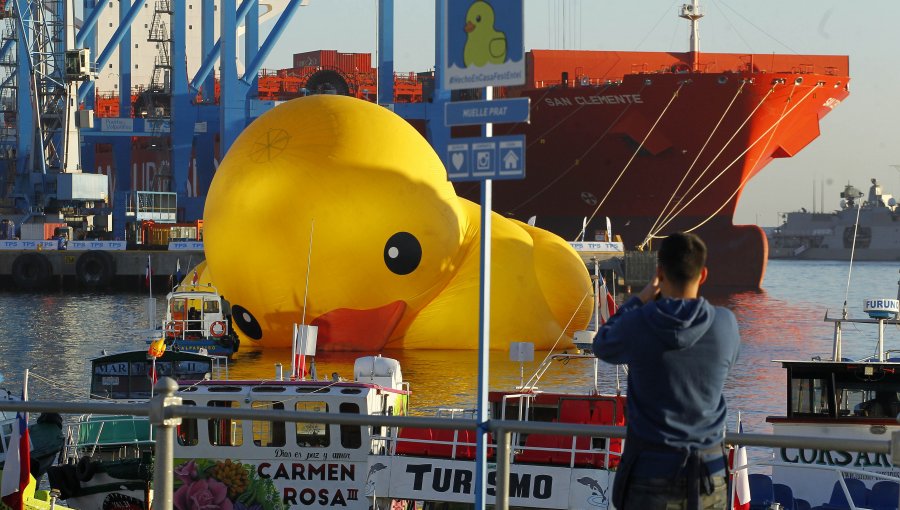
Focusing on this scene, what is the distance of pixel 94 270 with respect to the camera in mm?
61688

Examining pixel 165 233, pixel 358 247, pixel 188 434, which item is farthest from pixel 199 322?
pixel 165 233

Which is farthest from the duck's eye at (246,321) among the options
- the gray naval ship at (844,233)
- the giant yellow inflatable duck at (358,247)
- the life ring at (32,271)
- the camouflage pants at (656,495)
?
the gray naval ship at (844,233)

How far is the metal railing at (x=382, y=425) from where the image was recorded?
5820 millimetres

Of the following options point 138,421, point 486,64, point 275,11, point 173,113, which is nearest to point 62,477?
point 138,421

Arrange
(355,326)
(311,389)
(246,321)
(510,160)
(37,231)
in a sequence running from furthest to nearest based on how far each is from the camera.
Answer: (37,231), (246,321), (355,326), (311,389), (510,160)

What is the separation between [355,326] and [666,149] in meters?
34.5

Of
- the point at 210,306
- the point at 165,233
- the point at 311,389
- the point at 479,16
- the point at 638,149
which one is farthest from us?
the point at 165,233

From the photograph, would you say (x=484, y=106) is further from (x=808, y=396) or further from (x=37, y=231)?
(x=37, y=231)

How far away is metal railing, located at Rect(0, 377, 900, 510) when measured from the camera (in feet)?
19.1

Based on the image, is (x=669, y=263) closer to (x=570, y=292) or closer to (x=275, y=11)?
(x=570, y=292)

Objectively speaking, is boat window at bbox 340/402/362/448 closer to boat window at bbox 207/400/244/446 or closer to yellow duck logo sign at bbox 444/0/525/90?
boat window at bbox 207/400/244/446

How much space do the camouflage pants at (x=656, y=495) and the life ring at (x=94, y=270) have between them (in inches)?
2278

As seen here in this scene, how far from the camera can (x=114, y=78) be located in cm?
13988

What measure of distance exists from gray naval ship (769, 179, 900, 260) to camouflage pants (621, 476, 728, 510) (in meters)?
120
